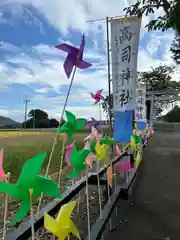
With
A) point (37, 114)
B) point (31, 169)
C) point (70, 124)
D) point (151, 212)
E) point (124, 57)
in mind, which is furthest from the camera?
point (37, 114)

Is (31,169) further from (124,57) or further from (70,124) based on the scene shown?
(124,57)

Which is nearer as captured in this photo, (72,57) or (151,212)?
(72,57)

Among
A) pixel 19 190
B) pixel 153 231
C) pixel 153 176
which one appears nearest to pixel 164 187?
pixel 153 176

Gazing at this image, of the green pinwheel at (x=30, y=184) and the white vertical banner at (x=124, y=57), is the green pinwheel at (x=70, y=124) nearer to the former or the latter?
the green pinwheel at (x=30, y=184)

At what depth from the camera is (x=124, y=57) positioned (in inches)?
179

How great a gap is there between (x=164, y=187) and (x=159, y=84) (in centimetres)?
3020

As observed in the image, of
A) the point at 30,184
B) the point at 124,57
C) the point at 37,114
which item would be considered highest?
the point at 37,114

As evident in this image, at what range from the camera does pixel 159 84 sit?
3369 cm

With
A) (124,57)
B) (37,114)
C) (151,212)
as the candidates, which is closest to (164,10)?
(124,57)

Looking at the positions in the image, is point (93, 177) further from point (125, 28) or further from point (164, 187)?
point (125, 28)

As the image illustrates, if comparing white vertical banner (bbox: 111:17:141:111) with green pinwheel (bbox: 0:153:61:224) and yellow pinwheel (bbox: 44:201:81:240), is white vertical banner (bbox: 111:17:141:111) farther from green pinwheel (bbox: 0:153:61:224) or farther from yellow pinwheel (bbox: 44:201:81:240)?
green pinwheel (bbox: 0:153:61:224)

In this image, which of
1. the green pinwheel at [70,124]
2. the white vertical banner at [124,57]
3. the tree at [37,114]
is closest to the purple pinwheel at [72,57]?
the green pinwheel at [70,124]

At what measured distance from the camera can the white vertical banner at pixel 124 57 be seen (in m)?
4.43

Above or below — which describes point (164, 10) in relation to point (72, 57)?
above
